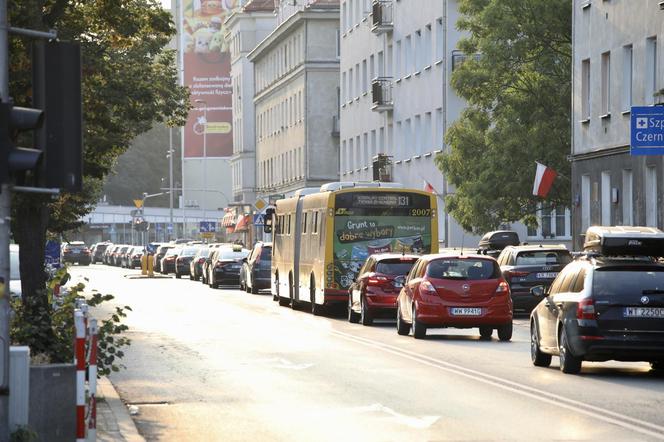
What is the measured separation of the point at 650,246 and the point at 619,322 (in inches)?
72.0

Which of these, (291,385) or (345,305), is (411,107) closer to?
(345,305)

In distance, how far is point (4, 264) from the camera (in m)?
11.0

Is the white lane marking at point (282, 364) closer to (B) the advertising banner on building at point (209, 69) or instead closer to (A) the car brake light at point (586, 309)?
(A) the car brake light at point (586, 309)

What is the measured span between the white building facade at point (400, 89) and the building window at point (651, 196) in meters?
19.0

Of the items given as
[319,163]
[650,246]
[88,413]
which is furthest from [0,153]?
[319,163]

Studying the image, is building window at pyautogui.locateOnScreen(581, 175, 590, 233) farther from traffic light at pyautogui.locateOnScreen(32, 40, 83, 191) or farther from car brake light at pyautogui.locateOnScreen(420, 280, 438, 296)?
traffic light at pyautogui.locateOnScreen(32, 40, 83, 191)

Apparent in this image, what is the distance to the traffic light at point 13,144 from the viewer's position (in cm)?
1020

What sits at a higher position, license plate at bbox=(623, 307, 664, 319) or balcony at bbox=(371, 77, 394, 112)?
balcony at bbox=(371, 77, 394, 112)

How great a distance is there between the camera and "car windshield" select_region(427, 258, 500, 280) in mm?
30031

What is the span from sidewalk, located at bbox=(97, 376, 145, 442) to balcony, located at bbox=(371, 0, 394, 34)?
60.7 meters

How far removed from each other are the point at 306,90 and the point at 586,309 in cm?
8242

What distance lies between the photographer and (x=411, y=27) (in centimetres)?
7475

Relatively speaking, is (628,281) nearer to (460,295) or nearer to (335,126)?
(460,295)

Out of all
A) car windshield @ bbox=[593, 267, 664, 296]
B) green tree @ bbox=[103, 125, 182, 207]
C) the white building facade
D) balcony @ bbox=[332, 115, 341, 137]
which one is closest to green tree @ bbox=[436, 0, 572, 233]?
the white building facade
